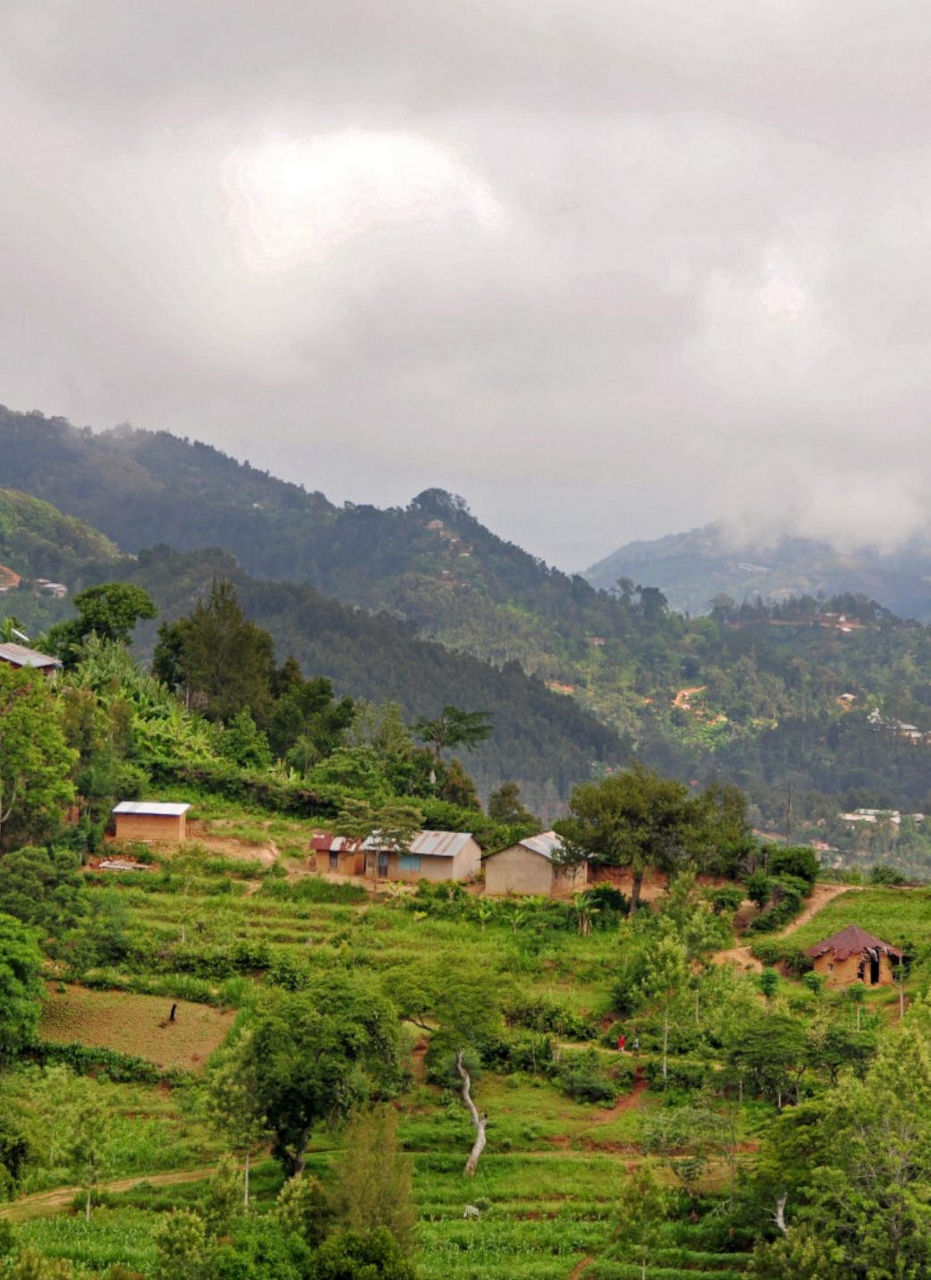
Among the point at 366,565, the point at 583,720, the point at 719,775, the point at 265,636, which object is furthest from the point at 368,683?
the point at 366,565

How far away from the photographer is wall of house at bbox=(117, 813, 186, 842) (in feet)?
128

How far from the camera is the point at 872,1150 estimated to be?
60.1 ft

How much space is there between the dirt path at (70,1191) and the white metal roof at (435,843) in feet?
47.6

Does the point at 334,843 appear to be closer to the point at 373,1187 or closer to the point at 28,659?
the point at 28,659

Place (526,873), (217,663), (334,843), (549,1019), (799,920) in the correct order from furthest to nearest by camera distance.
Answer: (217,663), (334,843), (526,873), (799,920), (549,1019)

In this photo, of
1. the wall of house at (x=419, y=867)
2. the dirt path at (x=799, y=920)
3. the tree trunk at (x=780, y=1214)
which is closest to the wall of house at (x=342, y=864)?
the wall of house at (x=419, y=867)

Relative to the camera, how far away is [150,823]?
3928 centimetres

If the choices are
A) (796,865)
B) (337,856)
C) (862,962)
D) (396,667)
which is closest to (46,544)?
(396,667)

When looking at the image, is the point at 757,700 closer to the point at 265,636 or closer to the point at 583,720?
the point at 583,720

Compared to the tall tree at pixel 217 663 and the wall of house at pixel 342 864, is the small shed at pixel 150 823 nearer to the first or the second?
the wall of house at pixel 342 864

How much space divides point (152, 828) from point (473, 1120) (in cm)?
1746

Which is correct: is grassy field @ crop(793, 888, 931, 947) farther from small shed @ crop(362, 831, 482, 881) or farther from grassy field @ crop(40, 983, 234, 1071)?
grassy field @ crop(40, 983, 234, 1071)

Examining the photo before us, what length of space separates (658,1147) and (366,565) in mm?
146796

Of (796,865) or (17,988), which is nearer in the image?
(17,988)
